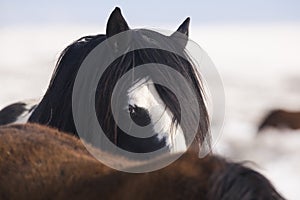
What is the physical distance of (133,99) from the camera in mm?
1793

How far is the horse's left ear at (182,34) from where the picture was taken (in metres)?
2.16

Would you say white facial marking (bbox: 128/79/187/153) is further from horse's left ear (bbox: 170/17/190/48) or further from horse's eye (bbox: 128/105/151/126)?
horse's left ear (bbox: 170/17/190/48)

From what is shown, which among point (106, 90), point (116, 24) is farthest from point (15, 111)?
point (106, 90)

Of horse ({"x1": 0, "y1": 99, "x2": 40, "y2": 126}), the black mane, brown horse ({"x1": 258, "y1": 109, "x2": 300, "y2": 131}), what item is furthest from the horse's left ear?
brown horse ({"x1": 258, "y1": 109, "x2": 300, "y2": 131})

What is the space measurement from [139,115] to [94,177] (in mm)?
650

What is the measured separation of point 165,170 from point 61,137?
17.8 inches

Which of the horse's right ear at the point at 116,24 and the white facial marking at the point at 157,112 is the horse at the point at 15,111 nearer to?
the horse's right ear at the point at 116,24

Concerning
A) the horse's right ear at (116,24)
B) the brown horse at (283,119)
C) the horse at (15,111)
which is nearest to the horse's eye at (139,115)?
the horse's right ear at (116,24)

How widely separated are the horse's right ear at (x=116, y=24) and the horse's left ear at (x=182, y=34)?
0.16 metres

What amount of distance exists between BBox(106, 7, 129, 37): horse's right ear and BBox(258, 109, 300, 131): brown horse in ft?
3.67

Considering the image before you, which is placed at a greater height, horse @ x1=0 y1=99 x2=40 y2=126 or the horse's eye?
the horse's eye

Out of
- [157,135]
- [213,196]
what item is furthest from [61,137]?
[213,196]

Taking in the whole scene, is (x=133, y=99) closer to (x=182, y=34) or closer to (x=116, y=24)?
(x=116, y=24)

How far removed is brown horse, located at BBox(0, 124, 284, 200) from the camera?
0.95 metres
